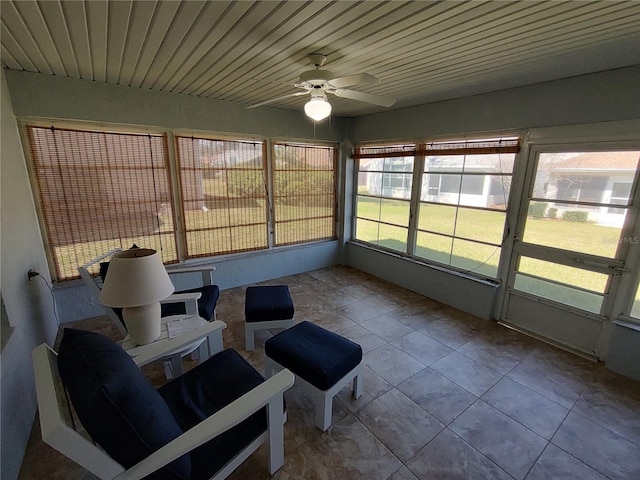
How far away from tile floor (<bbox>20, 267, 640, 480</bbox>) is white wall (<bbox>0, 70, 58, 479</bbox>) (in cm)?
24

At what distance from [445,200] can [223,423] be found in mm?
3385

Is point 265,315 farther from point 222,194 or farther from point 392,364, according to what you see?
point 222,194

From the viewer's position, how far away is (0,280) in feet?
5.67

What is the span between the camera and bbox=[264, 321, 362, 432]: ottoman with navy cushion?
1846mm

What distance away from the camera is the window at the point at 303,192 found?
4.30m

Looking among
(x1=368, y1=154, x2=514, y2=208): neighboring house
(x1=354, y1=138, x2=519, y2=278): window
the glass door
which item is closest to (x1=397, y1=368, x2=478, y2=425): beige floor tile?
the glass door

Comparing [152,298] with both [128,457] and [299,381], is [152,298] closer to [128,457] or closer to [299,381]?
[128,457]

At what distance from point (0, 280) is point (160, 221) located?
6.11ft

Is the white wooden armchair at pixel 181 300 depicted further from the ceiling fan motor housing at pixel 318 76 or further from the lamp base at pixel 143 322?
the ceiling fan motor housing at pixel 318 76

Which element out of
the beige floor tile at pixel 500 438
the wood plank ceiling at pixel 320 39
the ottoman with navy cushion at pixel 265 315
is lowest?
the beige floor tile at pixel 500 438

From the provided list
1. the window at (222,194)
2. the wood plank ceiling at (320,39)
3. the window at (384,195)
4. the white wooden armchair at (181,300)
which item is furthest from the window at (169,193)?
the wood plank ceiling at (320,39)

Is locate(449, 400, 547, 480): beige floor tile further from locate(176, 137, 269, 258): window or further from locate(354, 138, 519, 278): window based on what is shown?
locate(176, 137, 269, 258): window

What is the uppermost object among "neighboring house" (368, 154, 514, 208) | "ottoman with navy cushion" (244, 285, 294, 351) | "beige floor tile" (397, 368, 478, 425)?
"neighboring house" (368, 154, 514, 208)

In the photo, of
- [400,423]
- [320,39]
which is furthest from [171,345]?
[320,39]
